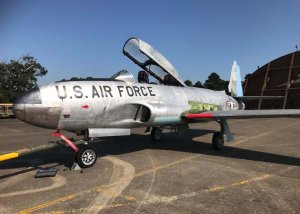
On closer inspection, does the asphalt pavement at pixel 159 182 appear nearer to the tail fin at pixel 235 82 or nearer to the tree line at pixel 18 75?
the tail fin at pixel 235 82

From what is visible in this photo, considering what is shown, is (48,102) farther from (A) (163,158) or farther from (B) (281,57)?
(B) (281,57)

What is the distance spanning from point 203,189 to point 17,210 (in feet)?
12.4

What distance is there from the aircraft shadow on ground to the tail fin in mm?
4246

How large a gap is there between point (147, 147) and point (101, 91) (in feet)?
13.8

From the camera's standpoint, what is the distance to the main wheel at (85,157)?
→ 26.8ft

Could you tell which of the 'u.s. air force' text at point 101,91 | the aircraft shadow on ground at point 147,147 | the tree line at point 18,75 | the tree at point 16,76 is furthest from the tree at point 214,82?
the 'u.s. air force' text at point 101,91

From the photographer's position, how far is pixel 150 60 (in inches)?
456

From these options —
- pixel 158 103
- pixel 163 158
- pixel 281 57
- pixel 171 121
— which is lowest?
pixel 163 158

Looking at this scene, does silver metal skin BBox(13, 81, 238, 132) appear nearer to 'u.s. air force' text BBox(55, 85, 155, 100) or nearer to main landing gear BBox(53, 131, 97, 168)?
'u.s. air force' text BBox(55, 85, 155, 100)

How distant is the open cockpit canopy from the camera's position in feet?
36.5

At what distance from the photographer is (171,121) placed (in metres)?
10.8

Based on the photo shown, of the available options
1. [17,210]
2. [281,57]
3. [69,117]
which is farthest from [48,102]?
[281,57]

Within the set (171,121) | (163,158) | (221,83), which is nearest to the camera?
(163,158)

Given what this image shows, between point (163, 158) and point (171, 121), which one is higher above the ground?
point (171, 121)
